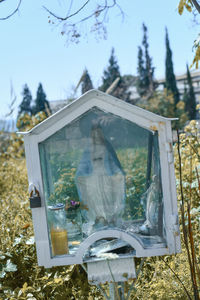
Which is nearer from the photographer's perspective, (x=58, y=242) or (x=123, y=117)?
(x=123, y=117)

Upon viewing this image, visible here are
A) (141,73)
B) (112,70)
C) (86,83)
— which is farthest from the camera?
(141,73)

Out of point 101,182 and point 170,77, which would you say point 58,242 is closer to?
point 101,182

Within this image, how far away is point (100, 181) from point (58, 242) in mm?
390

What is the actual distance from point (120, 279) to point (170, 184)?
1.84 ft

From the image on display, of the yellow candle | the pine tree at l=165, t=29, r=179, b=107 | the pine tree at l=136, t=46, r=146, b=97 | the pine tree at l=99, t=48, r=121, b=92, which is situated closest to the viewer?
the yellow candle

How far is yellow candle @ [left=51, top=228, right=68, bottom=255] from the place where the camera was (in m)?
1.85

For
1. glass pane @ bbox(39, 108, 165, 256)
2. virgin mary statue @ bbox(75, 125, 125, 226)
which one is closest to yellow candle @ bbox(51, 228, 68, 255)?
glass pane @ bbox(39, 108, 165, 256)

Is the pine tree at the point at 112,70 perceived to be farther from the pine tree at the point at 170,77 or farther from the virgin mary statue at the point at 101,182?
the virgin mary statue at the point at 101,182

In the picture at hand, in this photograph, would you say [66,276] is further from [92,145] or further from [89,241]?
[92,145]

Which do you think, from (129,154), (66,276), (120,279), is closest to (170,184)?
(129,154)

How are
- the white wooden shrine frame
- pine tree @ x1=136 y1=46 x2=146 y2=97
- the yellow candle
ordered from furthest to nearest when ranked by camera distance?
pine tree @ x1=136 y1=46 x2=146 y2=97 < the yellow candle < the white wooden shrine frame

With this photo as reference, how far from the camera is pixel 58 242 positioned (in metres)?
1.85

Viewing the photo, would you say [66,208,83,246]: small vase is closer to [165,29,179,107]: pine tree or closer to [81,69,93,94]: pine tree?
[81,69,93,94]: pine tree

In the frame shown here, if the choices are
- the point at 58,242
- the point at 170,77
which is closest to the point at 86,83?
the point at 58,242
